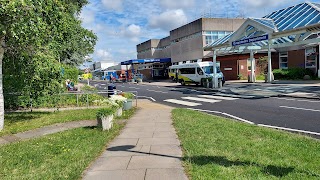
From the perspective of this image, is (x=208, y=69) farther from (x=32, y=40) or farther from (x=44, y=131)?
(x=32, y=40)

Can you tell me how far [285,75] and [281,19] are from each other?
11.8m

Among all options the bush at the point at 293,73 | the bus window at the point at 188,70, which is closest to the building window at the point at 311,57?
the bush at the point at 293,73

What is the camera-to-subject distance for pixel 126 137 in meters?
8.32

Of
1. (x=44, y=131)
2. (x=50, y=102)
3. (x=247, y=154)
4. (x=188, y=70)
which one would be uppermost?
(x=188, y=70)

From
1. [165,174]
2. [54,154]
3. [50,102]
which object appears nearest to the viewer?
[165,174]

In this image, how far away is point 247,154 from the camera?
6012 millimetres

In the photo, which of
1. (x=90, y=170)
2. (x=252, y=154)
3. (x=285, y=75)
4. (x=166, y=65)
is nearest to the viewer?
(x=90, y=170)

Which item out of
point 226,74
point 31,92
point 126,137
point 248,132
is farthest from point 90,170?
point 226,74

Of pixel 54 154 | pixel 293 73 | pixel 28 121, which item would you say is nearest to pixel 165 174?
pixel 54 154

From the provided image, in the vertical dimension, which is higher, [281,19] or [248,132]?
[281,19]

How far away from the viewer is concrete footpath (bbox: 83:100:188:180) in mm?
5133

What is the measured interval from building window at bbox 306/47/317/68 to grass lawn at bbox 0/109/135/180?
2931 cm

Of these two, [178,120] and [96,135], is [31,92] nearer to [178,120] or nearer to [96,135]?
[96,135]

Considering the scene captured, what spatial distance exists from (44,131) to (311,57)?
30985 millimetres
